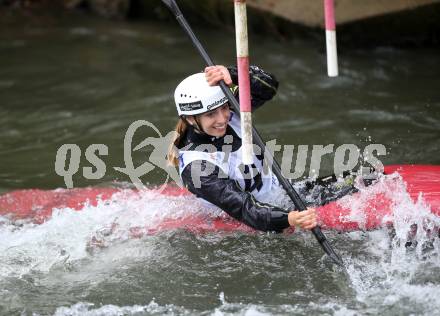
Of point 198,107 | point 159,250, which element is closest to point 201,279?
point 159,250

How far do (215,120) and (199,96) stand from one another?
0.20 meters

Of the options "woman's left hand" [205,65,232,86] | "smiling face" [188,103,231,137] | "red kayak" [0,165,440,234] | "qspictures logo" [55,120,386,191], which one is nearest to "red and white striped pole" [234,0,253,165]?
"woman's left hand" [205,65,232,86]

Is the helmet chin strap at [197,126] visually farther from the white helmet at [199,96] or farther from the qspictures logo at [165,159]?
the qspictures logo at [165,159]

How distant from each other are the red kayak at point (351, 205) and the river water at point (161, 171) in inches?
2.4

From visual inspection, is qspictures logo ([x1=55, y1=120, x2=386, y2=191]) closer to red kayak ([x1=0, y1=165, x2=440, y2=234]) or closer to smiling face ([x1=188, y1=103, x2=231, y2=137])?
red kayak ([x1=0, y1=165, x2=440, y2=234])

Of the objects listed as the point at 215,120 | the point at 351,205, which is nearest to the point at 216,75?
the point at 215,120

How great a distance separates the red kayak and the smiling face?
0.61 m

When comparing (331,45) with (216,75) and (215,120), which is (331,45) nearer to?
(216,75)

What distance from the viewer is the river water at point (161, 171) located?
439 cm

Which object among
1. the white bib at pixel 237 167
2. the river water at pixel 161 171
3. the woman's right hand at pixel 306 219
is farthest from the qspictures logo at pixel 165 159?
the woman's right hand at pixel 306 219

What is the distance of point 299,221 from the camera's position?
415cm

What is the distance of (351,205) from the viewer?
183 inches

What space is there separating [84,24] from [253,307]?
24.3 feet

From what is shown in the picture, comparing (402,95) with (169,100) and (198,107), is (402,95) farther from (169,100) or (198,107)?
(198,107)
